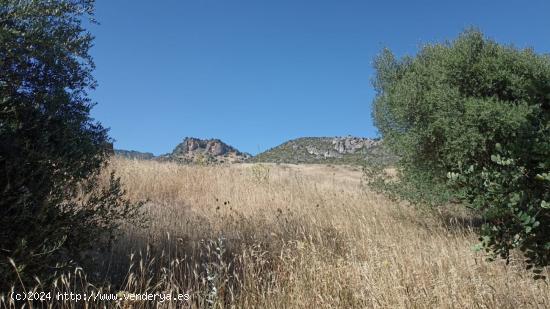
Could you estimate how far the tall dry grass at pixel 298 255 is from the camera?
381 cm

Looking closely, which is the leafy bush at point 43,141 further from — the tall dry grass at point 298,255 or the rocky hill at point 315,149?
the rocky hill at point 315,149

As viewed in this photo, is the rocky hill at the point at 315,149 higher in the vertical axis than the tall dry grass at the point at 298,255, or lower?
higher

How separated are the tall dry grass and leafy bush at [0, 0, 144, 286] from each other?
0.70 m

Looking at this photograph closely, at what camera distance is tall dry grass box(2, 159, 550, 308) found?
3812 mm

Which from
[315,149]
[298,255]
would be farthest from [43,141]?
[315,149]

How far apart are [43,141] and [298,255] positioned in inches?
139

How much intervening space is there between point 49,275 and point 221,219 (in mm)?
4760

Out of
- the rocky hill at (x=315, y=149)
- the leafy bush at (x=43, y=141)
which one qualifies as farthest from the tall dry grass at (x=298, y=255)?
the rocky hill at (x=315, y=149)

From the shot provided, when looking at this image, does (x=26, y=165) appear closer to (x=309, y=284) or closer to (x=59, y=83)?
(x=59, y=83)

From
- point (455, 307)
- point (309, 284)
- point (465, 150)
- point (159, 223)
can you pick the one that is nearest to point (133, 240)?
point (159, 223)

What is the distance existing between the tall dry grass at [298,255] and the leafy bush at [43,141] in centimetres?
70

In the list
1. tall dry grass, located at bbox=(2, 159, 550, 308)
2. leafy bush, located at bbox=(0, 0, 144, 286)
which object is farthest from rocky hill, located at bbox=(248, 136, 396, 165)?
leafy bush, located at bbox=(0, 0, 144, 286)

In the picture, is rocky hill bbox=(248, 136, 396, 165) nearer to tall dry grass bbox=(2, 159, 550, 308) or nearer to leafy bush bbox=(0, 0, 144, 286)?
tall dry grass bbox=(2, 159, 550, 308)

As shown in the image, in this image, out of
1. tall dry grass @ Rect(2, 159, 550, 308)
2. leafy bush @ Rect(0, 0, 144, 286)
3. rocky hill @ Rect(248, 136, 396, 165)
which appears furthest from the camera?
rocky hill @ Rect(248, 136, 396, 165)
